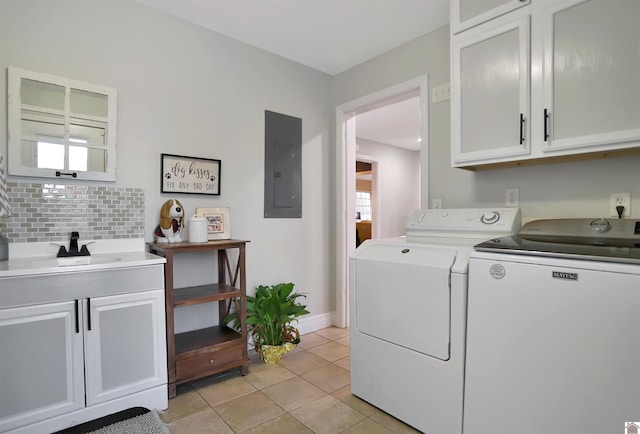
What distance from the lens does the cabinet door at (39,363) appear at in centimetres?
153

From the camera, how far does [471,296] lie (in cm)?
155

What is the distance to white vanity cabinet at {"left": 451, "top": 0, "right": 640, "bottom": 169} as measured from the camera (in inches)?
59.2

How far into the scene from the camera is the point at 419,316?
1729 millimetres

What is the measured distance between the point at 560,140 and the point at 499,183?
0.57 meters

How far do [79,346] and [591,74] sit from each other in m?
2.81

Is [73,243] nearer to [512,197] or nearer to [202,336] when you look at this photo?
[202,336]

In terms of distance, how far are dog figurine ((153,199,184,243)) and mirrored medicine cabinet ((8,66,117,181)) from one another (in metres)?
0.39

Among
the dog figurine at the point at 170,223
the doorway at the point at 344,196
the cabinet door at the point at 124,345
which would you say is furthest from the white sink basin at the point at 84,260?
the doorway at the point at 344,196

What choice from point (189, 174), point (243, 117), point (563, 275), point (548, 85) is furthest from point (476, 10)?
point (189, 174)

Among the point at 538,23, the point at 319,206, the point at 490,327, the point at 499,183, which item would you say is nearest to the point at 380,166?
the point at 319,206

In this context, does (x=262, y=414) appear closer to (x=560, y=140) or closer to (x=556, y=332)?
(x=556, y=332)

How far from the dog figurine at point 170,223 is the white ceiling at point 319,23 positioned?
4.53 ft

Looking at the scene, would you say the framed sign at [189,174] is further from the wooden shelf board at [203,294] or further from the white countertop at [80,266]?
the wooden shelf board at [203,294]

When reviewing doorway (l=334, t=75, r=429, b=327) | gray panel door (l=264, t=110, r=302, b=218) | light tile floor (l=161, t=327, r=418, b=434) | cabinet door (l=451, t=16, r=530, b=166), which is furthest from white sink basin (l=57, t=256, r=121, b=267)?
cabinet door (l=451, t=16, r=530, b=166)
